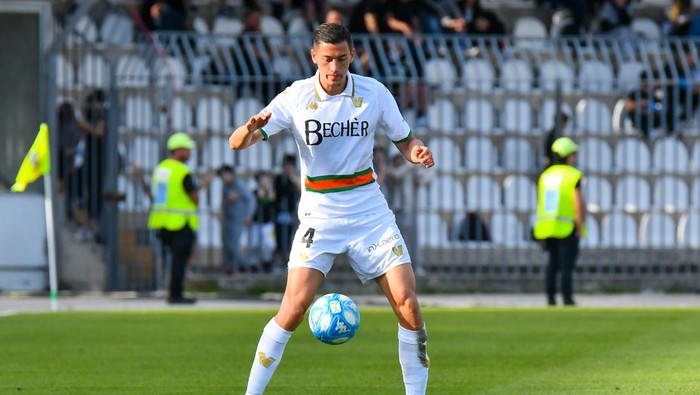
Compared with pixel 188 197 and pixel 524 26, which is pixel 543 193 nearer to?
pixel 188 197

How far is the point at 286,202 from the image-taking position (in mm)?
22609

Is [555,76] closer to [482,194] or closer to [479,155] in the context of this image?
[479,155]

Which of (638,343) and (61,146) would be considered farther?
(61,146)

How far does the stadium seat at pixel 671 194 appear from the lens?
925 inches

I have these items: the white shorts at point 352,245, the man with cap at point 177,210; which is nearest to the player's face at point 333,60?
the white shorts at point 352,245

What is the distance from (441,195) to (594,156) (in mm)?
2383

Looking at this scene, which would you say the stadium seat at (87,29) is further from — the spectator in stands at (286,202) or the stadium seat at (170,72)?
the spectator in stands at (286,202)

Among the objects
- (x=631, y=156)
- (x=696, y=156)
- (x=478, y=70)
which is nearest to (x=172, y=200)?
(x=478, y=70)

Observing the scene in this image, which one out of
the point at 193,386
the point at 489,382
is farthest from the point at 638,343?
the point at 193,386

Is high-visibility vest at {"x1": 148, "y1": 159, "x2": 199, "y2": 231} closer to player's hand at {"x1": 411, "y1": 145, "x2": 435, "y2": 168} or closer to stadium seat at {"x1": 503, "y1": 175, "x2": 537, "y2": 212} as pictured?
stadium seat at {"x1": 503, "y1": 175, "x2": 537, "y2": 212}

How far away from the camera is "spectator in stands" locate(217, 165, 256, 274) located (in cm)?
2245

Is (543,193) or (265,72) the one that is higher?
(265,72)

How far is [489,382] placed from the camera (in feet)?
35.9

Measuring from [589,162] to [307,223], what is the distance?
50.2 ft
